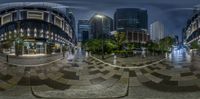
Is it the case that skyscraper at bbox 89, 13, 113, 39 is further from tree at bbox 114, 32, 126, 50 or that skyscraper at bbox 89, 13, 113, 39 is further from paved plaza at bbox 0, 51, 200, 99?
paved plaza at bbox 0, 51, 200, 99

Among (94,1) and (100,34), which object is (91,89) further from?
(94,1)

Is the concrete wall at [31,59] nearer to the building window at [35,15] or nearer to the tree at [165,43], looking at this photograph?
the building window at [35,15]

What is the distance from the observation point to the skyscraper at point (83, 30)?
2258 millimetres

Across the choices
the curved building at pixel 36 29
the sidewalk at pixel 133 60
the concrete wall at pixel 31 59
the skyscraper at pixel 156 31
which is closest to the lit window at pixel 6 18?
the curved building at pixel 36 29

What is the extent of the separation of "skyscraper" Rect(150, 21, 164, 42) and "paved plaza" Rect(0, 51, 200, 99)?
25 cm

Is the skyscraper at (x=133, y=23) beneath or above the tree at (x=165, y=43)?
above

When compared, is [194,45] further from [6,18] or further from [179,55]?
[6,18]

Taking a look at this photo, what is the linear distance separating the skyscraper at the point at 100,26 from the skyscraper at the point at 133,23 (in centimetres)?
6

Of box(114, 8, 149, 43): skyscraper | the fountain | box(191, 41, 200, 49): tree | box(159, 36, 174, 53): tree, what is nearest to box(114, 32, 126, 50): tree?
box(114, 8, 149, 43): skyscraper

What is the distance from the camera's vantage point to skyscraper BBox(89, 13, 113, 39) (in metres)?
2.15

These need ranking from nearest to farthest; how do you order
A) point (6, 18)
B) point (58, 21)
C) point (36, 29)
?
point (36, 29) < point (58, 21) < point (6, 18)

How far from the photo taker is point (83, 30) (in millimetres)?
2262

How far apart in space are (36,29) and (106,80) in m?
0.74

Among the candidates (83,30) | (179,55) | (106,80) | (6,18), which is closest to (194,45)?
(179,55)
